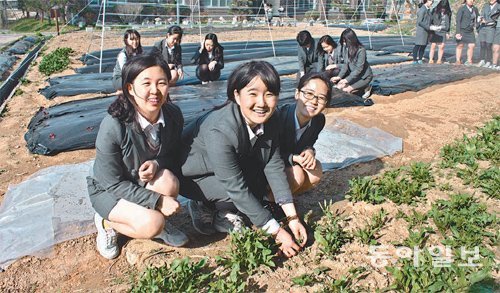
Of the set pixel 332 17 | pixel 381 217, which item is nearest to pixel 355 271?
pixel 381 217

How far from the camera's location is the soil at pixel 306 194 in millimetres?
2253

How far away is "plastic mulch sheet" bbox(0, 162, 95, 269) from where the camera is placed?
245 centimetres

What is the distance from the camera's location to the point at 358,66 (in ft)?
18.4

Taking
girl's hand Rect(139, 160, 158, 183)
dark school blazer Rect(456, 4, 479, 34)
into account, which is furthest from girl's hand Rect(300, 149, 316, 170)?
dark school blazer Rect(456, 4, 479, 34)

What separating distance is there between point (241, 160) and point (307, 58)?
3.82 m

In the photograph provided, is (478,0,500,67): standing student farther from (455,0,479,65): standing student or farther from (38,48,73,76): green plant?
(38,48,73,76): green plant

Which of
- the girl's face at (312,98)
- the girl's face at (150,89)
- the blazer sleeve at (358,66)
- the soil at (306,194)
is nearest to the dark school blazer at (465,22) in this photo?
the soil at (306,194)

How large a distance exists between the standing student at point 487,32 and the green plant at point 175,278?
→ 8767 mm

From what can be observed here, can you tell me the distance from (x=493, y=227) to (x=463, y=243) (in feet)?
1.20

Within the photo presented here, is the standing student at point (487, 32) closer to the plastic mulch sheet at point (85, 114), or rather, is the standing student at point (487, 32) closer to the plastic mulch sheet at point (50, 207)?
the plastic mulch sheet at point (85, 114)

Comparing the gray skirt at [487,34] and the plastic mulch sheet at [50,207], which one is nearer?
the plastic mulch sheet at [50,207]

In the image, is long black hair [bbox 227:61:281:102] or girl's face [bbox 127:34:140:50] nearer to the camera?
long black hair [bbox 227:61:281:102]

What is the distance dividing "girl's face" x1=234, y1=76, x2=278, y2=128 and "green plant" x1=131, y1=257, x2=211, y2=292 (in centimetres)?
83

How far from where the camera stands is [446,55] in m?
10.1
